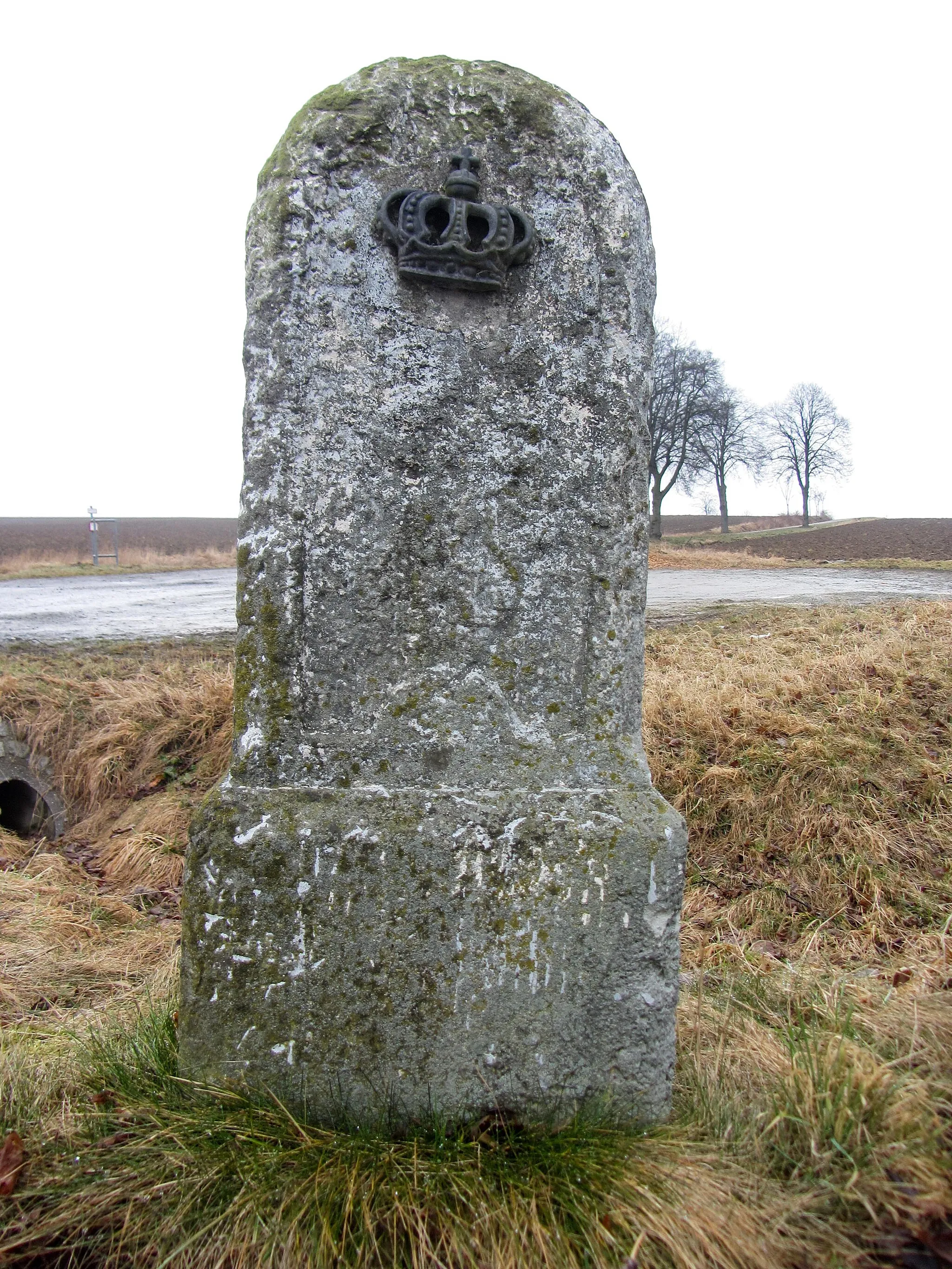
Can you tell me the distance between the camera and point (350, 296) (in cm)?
196

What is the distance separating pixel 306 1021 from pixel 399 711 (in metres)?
0.74

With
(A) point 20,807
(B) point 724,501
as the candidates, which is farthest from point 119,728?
(B) point 724,501

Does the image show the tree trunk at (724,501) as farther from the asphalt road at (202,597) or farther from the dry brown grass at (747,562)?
the asphalt road at (202,597)

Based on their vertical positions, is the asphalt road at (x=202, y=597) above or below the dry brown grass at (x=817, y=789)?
above

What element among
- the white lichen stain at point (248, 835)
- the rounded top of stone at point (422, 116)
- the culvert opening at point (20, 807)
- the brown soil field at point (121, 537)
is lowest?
the culvert opening at point (20, 807)

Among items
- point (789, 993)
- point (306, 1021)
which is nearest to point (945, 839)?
point (789, 993)

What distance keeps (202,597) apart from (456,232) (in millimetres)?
11421

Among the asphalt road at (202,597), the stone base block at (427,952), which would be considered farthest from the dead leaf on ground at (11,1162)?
the asphalt road at (202,597)

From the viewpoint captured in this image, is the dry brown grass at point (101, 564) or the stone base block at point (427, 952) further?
the dry brown grass at point (101, 564)

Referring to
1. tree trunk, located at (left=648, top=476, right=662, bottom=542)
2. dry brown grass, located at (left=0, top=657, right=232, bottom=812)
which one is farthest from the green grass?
tree trunk, located at (left=648, top=476, right=662, bottom=542)

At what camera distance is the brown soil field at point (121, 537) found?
28.5m

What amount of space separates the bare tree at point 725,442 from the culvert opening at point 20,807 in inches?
1233

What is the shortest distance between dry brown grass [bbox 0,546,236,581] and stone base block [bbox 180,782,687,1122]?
16.1m

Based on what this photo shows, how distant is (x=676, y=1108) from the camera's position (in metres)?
1.99
